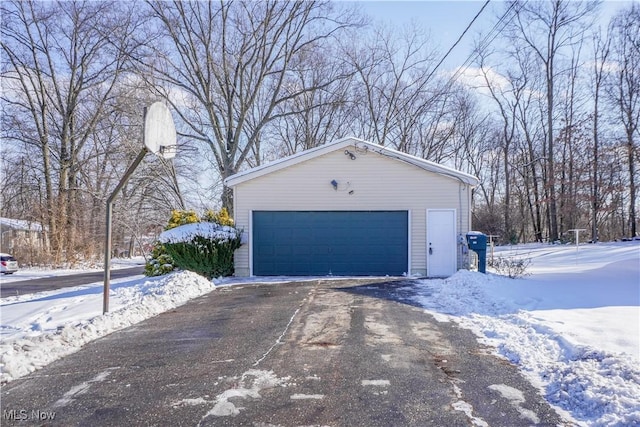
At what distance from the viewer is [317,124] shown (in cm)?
2966

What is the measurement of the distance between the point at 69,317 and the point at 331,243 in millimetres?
7299

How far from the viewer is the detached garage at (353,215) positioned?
512 inches

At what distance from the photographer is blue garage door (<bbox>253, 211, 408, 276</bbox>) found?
42.6 feet

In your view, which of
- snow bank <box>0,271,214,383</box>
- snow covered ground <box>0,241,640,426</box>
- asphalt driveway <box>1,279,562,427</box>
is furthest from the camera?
snow bank <box>0,271,214,383</box>

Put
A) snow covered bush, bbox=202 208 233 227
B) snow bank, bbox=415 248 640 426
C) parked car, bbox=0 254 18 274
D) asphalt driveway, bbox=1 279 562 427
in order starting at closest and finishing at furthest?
asphalt driveway, bbox=1 279 562 427
snow bank, bbox=415 248 640 426
snow covered bush, bbox=202 208 233 227
parked car, bbox=0 254 18 274

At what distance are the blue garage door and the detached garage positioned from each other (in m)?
0.03

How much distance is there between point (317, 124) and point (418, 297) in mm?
22072

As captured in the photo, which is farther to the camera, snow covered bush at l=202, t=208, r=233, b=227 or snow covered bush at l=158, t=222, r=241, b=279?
snow covered bush at l=202, t=208, r=233, b=227

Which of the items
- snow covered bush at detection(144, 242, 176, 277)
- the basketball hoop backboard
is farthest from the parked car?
the basketball hoop backboard

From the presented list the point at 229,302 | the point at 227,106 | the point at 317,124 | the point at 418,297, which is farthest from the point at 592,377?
the point at 317,124

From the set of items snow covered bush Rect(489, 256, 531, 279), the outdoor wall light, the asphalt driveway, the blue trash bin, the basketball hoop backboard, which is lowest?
the asphalt driveway

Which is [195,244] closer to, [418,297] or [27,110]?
[418,297]

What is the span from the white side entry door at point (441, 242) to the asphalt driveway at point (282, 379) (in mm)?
6428

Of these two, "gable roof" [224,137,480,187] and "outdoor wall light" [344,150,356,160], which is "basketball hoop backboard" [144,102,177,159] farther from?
"outdoor wall light" [344,150,356,160]
